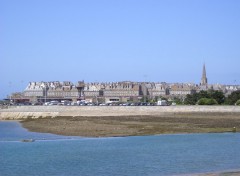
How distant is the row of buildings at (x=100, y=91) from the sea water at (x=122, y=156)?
399 feet

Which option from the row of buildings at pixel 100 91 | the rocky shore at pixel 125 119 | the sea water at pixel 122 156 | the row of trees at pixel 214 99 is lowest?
the sea water at pixel 122 156

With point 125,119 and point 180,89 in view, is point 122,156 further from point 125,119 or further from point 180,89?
point 180,89

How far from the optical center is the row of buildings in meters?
165

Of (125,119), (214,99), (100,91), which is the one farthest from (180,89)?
(125,119)

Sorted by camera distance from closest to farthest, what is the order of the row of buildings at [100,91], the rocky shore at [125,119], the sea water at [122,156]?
the sea water at [122,156] < the rocky shore at [125,119] < the row of buildings at [100,91]

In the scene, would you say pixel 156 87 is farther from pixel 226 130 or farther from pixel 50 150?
pixel 50 150

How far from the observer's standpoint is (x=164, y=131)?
43469 mm

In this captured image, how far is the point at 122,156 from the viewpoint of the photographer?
2850cm

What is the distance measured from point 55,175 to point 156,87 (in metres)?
158

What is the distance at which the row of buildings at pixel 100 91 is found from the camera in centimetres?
16525

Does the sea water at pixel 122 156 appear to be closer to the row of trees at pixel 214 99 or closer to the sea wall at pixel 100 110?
the sea wall at pixel 100 110

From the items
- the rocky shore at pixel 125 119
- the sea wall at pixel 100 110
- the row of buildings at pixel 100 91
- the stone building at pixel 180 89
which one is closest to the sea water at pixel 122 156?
the rocky shore at pixel 125 119

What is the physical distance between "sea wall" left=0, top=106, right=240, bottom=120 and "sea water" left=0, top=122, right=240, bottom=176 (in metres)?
28.0

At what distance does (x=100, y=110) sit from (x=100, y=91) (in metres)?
95.2
